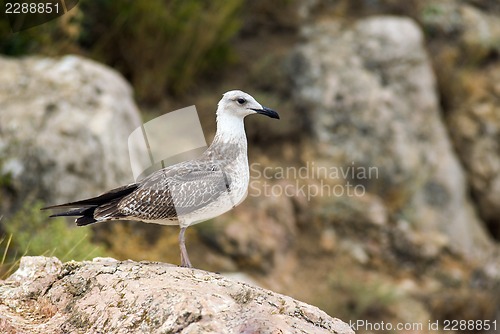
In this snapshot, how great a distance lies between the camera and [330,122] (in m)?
11.3

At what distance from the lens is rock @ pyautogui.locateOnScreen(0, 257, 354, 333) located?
3.73 metres

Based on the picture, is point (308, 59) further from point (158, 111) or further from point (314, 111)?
point (158, 111)

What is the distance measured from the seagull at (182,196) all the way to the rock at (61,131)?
2.94 meters

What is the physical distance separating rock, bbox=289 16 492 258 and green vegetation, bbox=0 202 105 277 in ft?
16.3

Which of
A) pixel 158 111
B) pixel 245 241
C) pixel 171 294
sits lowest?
pixel 245 241

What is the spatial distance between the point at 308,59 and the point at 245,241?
10.6 ft

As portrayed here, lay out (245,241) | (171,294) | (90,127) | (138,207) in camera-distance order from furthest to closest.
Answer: (245,241) → (90,127) → (138,207) → (171,294)

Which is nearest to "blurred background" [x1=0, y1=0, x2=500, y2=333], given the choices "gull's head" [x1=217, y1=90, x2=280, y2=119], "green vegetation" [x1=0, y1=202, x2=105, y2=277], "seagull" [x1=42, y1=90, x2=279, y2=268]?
"green vegetation" [x1=0, y1=202, x2=105, y2=277]

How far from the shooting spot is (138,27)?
35.6ft

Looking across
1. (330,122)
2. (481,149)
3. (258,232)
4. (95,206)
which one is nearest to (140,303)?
(95,206)

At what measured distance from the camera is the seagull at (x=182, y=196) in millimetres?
4922

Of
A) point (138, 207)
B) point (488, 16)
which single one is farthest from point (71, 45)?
point (488, 16)

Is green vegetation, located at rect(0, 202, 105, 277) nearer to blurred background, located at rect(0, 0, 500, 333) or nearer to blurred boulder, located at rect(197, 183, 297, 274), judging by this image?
blurred background, located at rect(0, 0, 500, 333)

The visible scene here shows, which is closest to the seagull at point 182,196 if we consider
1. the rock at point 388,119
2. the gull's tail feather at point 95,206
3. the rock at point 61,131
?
the gull's tail feather at point 95,206
